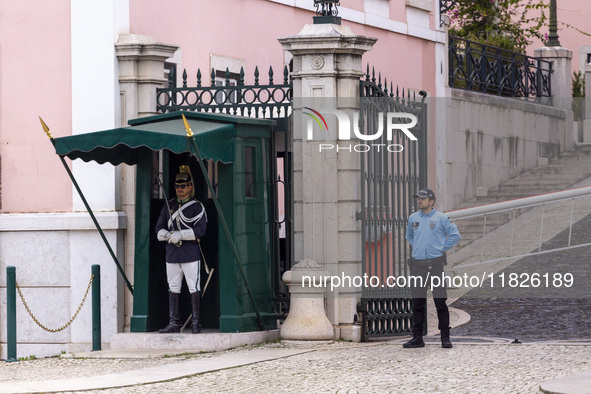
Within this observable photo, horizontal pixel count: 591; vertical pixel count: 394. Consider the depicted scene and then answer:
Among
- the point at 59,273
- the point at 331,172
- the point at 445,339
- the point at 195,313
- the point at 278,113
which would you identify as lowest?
the point at 445,339

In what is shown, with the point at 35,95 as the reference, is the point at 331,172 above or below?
below

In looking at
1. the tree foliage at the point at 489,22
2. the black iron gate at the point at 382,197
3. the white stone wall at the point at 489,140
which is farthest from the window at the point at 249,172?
the tree foliage at the point at 489,22

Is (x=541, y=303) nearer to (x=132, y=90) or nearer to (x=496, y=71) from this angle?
(x=132, y=90)

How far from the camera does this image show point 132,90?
14.6 m

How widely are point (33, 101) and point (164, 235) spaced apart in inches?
105

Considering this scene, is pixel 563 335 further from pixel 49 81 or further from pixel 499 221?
pixel 499 221

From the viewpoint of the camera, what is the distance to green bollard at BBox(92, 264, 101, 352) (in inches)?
551

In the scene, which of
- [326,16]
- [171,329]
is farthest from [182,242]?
[326,16]

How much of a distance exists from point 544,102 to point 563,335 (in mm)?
16307

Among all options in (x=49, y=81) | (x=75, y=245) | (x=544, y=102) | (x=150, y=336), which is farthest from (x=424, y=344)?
(x=544, y=102)

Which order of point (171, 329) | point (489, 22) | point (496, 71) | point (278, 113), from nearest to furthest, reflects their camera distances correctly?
point (171, 329)
point (278, 113)
point (496, 71)
point (489, 22)

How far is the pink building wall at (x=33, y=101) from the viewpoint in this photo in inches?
583

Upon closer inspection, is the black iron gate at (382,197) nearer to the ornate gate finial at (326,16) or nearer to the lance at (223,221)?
the ornate gate finial at (326,16)

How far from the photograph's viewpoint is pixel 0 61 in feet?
49.4
